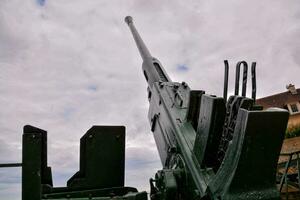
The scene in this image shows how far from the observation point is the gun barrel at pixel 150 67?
6.92 m

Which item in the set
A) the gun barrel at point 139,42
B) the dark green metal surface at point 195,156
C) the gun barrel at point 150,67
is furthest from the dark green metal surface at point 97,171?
the gun barrel at point 139,42

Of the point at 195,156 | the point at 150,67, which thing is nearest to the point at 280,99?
the point at 150,67

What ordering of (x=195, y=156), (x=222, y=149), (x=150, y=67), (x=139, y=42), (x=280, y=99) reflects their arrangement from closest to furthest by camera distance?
(x=222, y=149)
(x=195, y=156)
(x=150, y=67)
(x=139, y=42)
(x=280, y=99)

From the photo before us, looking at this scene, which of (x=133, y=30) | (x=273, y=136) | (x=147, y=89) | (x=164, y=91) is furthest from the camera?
(x=133, y=30)

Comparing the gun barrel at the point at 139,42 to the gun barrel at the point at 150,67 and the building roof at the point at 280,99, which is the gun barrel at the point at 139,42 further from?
the building roof at the point at 280,99

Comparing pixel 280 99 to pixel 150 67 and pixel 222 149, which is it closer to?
pixel 150 67

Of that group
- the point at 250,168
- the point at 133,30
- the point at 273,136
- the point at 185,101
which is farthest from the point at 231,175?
the point at 133,30

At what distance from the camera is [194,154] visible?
3916 mm

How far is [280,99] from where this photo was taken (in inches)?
1416

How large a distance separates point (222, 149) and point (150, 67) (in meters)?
3.95

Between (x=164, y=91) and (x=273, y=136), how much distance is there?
3.00m

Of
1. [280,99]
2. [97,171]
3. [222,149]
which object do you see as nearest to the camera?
[222,149]

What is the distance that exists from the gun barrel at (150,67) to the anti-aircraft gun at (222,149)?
1.76 metres

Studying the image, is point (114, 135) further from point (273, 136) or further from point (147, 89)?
point (147, 89)
